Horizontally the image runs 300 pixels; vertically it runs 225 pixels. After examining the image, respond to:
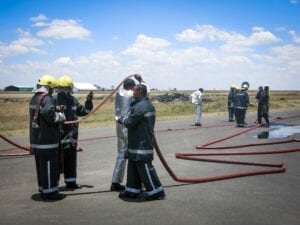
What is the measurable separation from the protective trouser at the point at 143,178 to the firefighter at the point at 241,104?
13183 millimetres

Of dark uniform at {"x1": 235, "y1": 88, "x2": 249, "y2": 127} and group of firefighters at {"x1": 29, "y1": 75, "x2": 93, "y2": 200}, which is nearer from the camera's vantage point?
group of firefighters at {"x1": 29, "y1": 75, "x2": 93, "y2": 200}

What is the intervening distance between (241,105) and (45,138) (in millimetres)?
13750

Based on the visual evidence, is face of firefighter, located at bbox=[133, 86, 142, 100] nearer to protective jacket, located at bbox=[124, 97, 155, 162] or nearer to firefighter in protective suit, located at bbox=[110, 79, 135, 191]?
protective jacket, located at bbox=[124, 97, 155, 162]

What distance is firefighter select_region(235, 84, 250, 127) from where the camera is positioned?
18906 mm

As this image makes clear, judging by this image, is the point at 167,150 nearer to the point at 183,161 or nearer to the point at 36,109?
the point at 183,161

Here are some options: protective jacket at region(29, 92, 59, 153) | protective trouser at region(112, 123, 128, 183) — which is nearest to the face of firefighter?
protective trouser at region(112, 123, 128, 183)

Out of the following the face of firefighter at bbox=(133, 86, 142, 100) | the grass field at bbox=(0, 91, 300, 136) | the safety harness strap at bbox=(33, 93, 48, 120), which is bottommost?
the grass field at bbox=(0, 91, 300, 136)

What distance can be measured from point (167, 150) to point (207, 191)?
526 cm

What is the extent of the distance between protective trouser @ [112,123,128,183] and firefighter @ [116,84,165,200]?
543 mm

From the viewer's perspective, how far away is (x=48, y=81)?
22.5ft

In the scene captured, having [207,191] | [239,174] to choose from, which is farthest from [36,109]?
[239,174]

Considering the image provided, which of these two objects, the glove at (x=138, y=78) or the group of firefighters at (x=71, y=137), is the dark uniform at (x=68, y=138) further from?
the glove at (x=138, y=78)

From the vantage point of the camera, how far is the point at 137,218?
219 inches

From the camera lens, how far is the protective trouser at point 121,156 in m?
7.19
